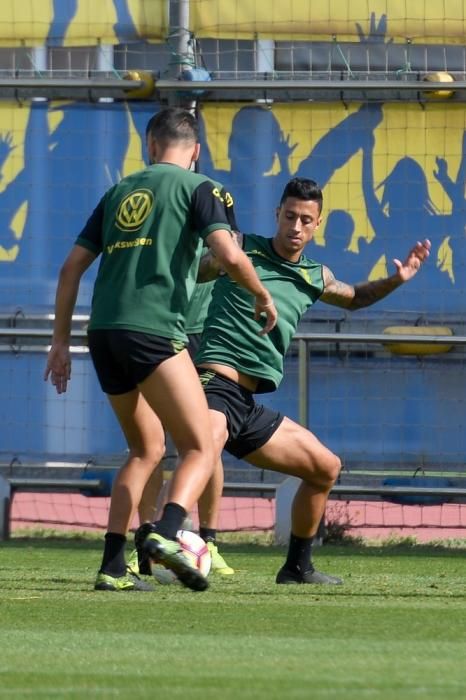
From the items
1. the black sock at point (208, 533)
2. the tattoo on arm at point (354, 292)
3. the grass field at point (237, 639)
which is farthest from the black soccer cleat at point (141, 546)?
the tattoo on arm at point (354, 292)

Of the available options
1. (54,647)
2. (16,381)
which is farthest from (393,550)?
(54,647)

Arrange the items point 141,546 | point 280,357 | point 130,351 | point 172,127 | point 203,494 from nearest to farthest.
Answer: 1. point 141,546
2. point 130,351
3. point 172,127
4. point 280,357
5. point 203,494

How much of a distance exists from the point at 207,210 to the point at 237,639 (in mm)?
1971

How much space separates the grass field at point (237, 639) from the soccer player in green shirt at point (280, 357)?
458 millimetres

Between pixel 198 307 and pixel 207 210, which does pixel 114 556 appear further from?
pixel 198 307

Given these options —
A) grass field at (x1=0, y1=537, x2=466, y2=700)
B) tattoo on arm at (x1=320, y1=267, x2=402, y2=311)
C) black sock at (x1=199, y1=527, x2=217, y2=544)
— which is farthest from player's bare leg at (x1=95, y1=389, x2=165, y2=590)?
black sock at (x1=199, y1=527, x2=217, y2=544)

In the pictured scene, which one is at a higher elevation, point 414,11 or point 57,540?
point 414,11

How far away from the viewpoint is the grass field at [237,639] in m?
4.10

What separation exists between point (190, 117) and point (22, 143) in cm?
530

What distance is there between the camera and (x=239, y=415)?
7219mm

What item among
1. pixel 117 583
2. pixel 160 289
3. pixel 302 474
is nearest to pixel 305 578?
pixel 302 474

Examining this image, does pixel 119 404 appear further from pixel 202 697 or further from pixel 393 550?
pixel 393 550

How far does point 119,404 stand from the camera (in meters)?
6.75

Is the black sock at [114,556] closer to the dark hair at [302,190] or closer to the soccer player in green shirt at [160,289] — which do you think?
the soccer player in green shirt at [160,289]
